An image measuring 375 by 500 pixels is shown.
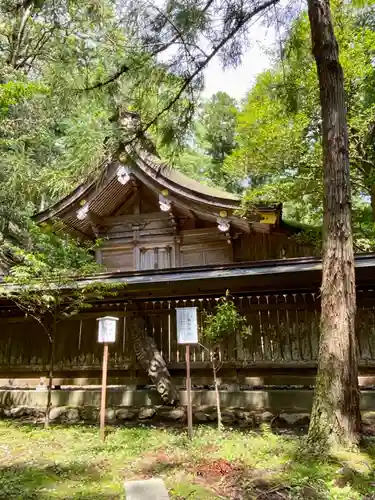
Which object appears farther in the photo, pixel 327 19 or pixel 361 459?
pixel 327 19

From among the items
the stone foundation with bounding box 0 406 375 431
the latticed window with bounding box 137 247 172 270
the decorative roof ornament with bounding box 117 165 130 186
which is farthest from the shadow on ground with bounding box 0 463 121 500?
the decorative roof ornament with bounding box 117 165 130 186

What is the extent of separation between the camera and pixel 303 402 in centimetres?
649

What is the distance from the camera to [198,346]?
288 inches

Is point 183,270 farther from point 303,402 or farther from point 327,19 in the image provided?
point 327,19

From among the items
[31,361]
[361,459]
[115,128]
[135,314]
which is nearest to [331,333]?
[361,459]

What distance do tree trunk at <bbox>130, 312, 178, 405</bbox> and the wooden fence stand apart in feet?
0.81

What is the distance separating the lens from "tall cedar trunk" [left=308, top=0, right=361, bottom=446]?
429cm

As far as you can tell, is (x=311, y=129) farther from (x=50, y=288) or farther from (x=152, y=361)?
(x=50, y=288)

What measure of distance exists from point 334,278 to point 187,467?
2846mm

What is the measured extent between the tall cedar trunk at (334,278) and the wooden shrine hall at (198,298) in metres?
1.48

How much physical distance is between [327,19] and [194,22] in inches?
87.5

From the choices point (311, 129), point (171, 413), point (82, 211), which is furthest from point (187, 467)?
point (311, 129)

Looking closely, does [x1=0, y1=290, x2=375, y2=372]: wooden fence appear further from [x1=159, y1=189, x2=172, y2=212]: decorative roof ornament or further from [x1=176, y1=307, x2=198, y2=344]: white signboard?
[x1=159, y1=189, x2=172, y2=212]: decorative roof ornament

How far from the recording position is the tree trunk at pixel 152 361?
6.88 m
